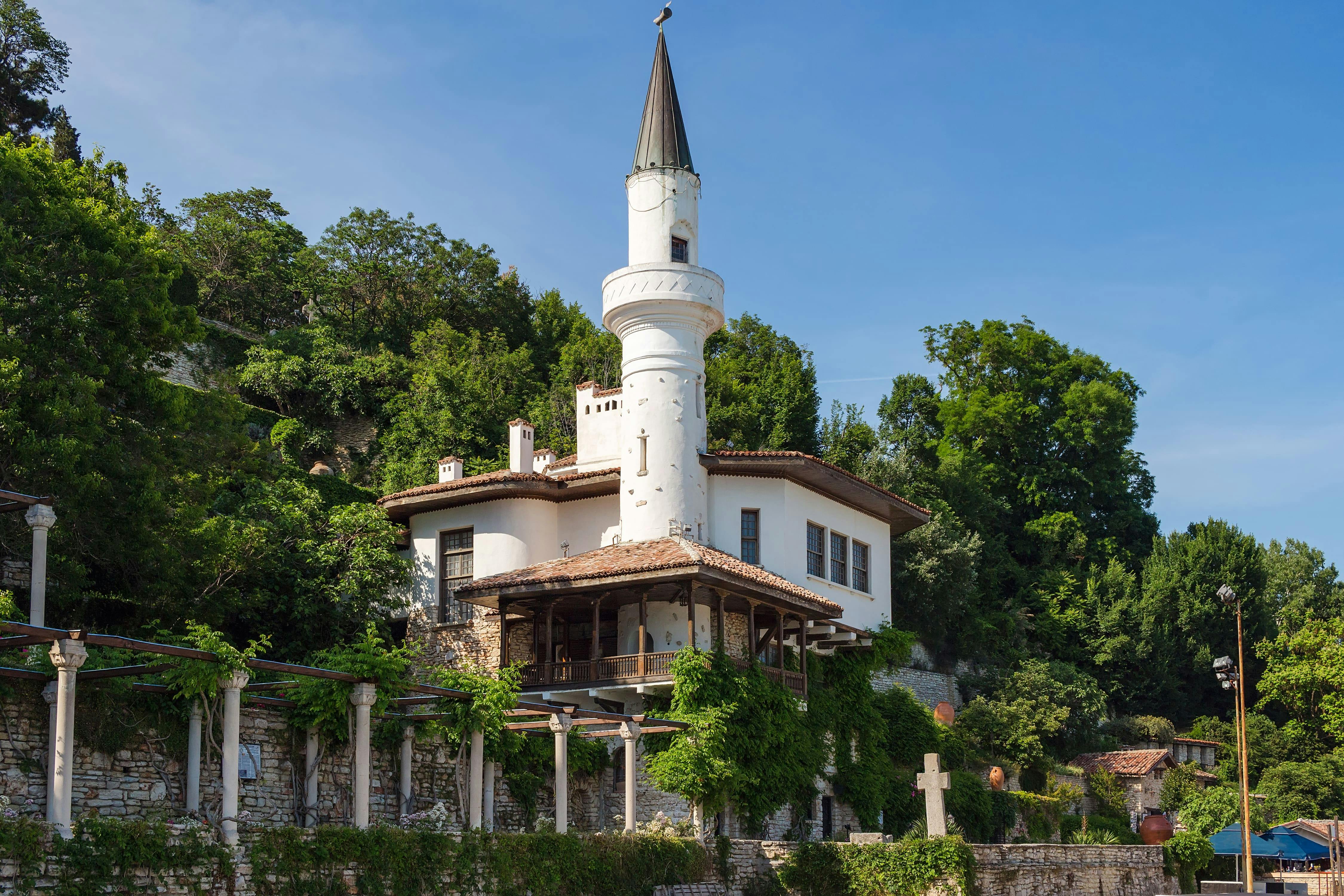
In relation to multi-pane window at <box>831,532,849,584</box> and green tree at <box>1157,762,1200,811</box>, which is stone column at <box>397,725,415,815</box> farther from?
green tree at <box>1157,762,1200,811</box>

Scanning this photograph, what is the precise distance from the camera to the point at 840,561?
33.5 m

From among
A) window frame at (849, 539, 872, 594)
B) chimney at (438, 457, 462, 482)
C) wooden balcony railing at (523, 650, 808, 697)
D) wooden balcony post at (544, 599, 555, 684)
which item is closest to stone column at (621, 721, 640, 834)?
wooden balcony railing at (523, 650, 808, 697)

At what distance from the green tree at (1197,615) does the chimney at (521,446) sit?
25.5 meters

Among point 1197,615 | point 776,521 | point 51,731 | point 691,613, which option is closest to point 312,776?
point 51,731

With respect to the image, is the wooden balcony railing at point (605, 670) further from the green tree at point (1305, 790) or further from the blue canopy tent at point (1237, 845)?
the green tree at point (1305, 790)

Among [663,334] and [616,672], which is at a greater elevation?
[663,334]

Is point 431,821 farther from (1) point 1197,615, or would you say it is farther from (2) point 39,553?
(1) point 1197,615

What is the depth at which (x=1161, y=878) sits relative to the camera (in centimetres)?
3234

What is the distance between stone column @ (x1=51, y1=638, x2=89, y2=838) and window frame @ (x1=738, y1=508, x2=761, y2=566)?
17.0 m

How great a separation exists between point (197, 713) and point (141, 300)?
9484 millimetres

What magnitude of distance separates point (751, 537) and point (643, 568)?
16.6 feet

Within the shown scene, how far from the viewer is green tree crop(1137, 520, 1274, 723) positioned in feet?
161

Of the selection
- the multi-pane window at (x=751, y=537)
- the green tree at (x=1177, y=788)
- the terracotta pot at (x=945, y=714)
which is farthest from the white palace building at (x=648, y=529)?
the green tree at (x=1177, y=788)

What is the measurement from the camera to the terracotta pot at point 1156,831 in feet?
110
